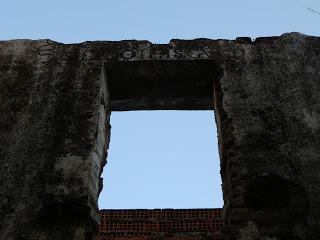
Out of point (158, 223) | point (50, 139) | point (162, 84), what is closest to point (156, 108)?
point (162, 84)

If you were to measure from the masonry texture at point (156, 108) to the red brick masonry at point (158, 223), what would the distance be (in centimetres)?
701

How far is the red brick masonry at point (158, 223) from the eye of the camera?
11977mm

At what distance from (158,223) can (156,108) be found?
7101mm

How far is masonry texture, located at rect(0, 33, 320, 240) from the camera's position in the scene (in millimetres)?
3926

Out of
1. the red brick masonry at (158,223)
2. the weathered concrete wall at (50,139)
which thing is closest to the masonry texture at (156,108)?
the weathered concrete wall at (50,139)

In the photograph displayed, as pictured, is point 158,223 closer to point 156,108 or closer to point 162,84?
point 156,108

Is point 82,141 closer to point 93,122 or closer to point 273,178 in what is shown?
point 93,122

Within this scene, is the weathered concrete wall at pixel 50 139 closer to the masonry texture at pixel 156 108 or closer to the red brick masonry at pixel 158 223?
the masonry texture at pixel 156 108

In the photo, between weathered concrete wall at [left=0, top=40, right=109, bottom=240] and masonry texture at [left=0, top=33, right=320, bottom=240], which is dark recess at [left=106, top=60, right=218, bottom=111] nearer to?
masonry texture at [left=0, top=33, right=320, bottom=240]

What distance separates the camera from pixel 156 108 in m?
5.69

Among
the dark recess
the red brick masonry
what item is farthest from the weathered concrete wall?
the red brick masonry

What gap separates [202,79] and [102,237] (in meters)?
7.74

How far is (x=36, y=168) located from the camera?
424 cm

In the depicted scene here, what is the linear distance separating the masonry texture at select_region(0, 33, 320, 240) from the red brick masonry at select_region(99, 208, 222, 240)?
7009 millimetres
